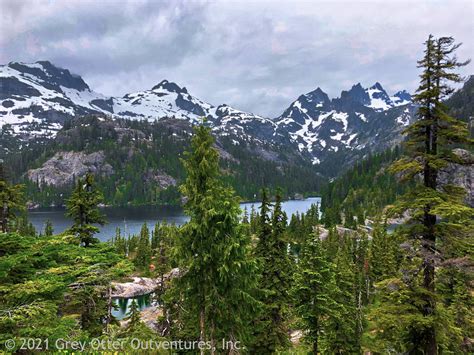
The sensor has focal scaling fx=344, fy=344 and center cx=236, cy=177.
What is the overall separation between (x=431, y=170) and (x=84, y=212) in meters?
25.4

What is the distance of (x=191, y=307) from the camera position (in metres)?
Answer: 18.6

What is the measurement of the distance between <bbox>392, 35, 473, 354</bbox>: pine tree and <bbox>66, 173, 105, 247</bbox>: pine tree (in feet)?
75.6

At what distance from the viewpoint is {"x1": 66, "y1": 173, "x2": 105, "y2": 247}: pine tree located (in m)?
27.7

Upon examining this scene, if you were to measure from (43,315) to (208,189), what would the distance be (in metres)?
8.65

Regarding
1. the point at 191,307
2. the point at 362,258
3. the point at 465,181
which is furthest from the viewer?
the point at 465,181

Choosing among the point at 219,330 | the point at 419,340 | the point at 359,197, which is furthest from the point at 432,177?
the point at 359,197

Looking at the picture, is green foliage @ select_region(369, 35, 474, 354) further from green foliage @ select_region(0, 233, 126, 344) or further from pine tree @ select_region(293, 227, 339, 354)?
green foliage @ select_region(0, 233, 126, 344)

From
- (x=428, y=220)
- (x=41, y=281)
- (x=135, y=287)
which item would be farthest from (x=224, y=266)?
(x=135, y=287)

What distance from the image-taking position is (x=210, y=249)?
17.3m

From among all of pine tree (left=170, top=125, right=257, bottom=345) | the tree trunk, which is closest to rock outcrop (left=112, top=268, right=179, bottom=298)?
the tree trunk

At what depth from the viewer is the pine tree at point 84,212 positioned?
27.7 metres

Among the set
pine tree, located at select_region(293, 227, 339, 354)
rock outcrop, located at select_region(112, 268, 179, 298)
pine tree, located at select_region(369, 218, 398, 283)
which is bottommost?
rock outcrop, located at select_region(112, 268, 179, 298)

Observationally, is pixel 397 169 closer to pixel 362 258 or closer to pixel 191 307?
pixel 191 307

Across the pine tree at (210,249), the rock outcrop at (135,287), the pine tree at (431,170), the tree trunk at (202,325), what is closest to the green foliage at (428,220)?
the pine tree at (431,170)
